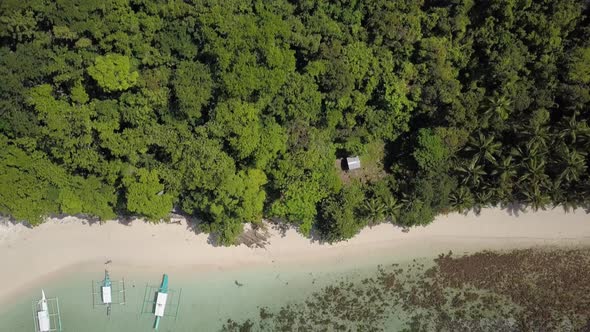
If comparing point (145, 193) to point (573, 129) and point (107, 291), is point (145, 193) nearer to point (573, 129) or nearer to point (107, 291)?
point (107, 291)

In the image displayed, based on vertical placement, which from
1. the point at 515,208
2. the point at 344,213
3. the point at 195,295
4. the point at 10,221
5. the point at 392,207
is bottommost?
the point at 195,295

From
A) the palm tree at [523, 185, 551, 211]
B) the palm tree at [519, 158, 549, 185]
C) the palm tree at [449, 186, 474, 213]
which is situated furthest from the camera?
the palm tree at [449, 186, 474, 213]

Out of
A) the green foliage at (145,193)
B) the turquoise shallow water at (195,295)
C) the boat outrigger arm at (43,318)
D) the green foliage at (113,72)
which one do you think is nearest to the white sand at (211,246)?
the turquoise shallow water at (195,295)

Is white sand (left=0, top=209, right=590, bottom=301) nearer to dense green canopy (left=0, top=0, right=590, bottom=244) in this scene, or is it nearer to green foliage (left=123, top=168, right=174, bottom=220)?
dense green canopy (left=0, top=0, right=590, bottom=244)

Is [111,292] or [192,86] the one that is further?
[111,292]

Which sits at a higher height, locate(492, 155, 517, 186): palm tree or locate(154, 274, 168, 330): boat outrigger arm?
locate(492, 155, 517, 186): palm tree

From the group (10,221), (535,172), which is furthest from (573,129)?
(10,221)

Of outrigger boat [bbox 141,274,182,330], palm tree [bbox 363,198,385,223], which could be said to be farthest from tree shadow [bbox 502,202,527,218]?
outrigger boat [bbox 141,274,182,330]
